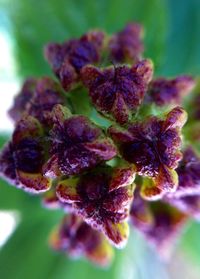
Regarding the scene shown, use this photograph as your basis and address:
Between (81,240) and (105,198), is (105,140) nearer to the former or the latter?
(105,198)

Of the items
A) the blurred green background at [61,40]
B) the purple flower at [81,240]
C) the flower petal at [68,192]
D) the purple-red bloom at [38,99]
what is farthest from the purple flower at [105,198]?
the blurred green background at [61,40]

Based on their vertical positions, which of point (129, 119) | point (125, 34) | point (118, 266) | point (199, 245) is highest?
point (125, 34)

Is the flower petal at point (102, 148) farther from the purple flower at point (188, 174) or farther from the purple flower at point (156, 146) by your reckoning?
the purple flower at point (188, 174)

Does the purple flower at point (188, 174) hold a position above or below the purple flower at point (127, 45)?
below

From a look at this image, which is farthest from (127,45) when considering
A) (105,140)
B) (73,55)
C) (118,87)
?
(105,140)

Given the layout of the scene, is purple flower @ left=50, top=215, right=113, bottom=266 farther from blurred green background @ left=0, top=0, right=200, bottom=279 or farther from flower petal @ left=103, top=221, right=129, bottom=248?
flower petal @ left=103, top=221, right=129, bottom=248

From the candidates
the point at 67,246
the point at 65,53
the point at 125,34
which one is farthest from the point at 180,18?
the point at 67,246

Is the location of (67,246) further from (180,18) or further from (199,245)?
(180,18)
